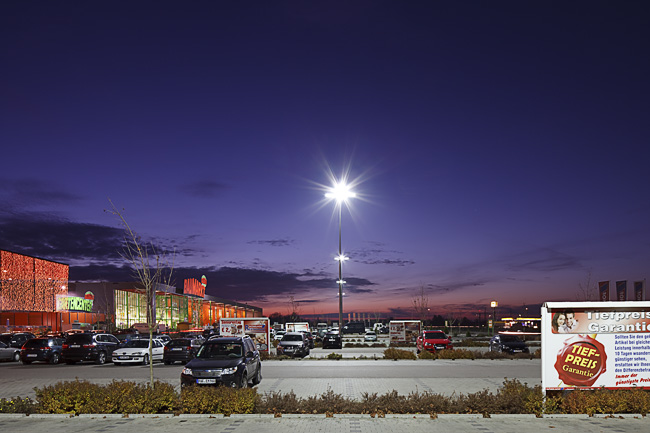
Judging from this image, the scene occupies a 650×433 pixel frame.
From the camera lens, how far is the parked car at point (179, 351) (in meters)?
27.9

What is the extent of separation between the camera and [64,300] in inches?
2729

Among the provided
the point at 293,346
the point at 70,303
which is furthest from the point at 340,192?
the point at 70,303

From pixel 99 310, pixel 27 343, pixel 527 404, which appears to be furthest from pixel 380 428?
pixel 99 310

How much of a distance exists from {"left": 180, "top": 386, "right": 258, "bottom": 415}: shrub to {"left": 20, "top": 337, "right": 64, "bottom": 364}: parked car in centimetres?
2164

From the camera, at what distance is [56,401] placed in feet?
40.8

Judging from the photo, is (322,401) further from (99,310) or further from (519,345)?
(99,310)

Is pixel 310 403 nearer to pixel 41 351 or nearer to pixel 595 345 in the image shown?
pixel 595 345

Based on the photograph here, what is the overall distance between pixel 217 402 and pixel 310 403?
6.71 feet

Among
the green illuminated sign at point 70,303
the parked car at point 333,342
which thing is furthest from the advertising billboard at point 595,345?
the green illuminated sign at point 70,303

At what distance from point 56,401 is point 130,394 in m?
1.54

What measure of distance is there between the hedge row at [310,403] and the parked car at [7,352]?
2310cm

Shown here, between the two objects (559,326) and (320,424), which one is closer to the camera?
(320,424)

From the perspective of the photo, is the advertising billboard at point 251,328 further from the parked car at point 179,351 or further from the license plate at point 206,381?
the license plate at point 206,381

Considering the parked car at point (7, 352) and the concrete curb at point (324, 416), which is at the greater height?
the concrete curb at point (324, 416)
